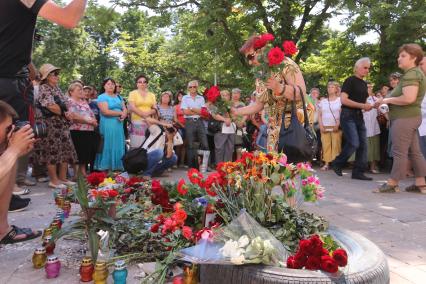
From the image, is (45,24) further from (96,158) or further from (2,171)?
(2,171)

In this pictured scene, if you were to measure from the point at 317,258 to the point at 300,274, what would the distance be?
0.13 metres

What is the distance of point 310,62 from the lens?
16.8 m

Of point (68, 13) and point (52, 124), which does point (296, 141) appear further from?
point (52, 124)

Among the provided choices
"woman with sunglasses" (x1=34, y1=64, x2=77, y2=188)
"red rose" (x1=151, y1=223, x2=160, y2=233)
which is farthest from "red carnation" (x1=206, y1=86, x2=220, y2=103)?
"woman with sunglasses" (x1=34, y1=64, x2=77, y2=188)

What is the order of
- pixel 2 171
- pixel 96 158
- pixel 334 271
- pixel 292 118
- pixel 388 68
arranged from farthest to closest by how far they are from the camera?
pixel 388 68
pixel 96 158
pixel 292 118
pixel 2 171
pixel 334 271

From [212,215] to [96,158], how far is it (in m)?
4.80

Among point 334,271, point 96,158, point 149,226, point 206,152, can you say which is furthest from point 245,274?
point 206,152

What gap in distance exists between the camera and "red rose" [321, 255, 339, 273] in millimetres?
2102

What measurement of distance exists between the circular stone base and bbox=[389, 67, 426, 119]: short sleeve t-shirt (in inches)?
145

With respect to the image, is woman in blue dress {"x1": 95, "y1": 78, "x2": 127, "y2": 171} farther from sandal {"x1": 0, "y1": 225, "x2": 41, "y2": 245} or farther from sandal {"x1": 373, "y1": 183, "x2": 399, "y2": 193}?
sandal {"x1": 373, "y1": 183, "x2": 399, "y2": 193}

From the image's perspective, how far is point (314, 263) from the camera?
2.17m

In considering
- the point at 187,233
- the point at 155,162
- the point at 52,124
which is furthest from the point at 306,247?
the point at 155,162

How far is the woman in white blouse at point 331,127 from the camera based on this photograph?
8430mm

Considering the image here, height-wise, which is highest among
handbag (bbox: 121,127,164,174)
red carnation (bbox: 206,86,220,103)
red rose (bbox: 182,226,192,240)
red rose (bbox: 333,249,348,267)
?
red carnation (bbox: 206,86,220,103)
